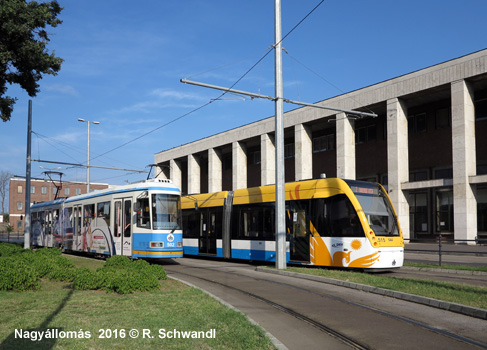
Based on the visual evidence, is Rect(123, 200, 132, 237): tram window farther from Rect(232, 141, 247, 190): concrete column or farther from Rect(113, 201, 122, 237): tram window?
Rect(232, 141, 247, 190): concrete column

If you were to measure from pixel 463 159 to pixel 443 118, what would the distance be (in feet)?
19.5

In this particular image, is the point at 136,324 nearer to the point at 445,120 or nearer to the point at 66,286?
the point at 66,286

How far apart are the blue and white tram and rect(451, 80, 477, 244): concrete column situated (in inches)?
798

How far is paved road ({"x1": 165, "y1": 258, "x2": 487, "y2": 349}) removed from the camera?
7.04 meters

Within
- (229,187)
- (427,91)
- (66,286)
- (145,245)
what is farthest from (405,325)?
(229,187)

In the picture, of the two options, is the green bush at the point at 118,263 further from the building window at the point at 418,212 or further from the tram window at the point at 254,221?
the building window at the point at 418,212

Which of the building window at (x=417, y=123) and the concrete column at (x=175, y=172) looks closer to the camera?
the building window at (x=417, y=123)

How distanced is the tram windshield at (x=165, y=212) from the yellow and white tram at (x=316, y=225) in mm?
3028

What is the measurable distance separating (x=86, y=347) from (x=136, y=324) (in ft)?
4.39

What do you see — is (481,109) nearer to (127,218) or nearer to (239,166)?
(239,166)

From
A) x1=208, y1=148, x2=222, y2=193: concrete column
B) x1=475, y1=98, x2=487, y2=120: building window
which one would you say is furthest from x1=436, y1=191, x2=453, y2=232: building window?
x1=208, y1=148, x2=222, y2=193: concrete column

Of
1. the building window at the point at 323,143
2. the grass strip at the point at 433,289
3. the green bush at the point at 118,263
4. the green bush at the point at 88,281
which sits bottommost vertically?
the grass strip at the point at 433,289

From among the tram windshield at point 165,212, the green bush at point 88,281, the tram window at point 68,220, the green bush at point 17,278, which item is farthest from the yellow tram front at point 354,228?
the tram window at point 68,220

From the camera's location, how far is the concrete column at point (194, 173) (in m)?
58.3
